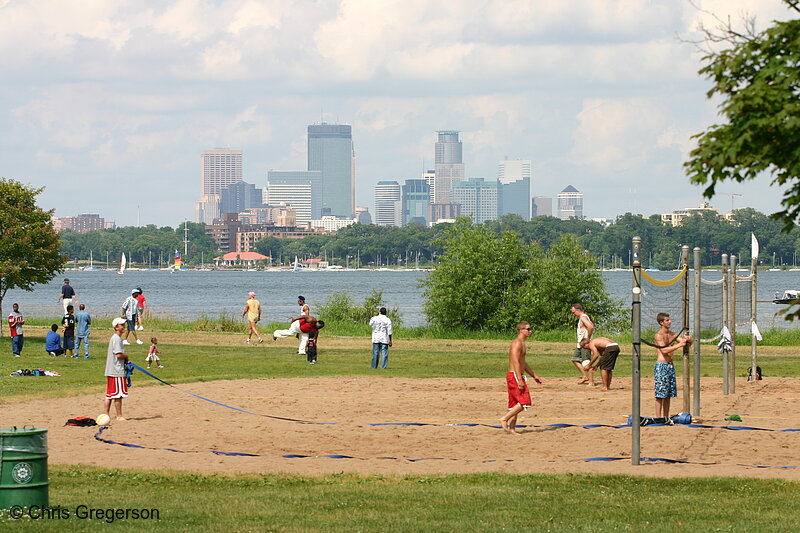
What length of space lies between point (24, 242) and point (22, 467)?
29.4 meters

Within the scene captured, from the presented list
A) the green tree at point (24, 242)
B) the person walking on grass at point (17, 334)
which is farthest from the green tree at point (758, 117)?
the green tree at point (24, 242)

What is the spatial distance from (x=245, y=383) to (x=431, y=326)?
71.0 feet

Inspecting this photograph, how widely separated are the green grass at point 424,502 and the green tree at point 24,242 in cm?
2570

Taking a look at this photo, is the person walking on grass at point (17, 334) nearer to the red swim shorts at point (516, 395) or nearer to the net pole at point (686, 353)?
the red swim shorts at point (516, 395)

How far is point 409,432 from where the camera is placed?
60.1 feet

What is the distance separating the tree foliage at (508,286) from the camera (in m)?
45.2

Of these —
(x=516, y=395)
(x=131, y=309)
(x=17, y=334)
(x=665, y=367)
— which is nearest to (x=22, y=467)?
(x=516, y=395)

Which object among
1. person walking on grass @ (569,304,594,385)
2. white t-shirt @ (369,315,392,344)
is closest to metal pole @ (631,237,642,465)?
person walking on grass @ (569,304,594,385)

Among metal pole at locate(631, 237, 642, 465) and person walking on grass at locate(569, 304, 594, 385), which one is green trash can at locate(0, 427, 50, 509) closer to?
metal pole at locate(631, 237, 642, 465)

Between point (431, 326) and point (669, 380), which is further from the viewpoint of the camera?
point (431, 326)

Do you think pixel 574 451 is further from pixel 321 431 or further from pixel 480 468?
pixel 321 431

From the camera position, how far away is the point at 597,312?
45938mm

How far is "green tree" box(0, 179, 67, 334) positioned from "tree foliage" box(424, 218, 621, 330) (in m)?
14.5

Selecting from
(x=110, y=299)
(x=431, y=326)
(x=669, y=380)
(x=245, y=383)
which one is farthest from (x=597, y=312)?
(x=110, y=299)
